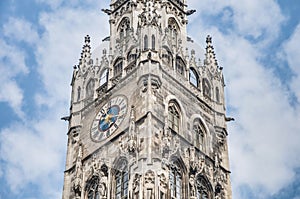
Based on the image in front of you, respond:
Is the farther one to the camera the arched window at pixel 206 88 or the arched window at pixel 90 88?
the arched window at pixel 206 88

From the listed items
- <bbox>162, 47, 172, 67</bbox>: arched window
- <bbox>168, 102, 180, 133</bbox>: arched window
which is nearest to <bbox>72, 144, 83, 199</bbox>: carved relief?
<bbox>168, 102, 180, 133</bbox>: arched window

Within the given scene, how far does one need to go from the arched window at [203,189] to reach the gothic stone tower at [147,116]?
0.16 ft

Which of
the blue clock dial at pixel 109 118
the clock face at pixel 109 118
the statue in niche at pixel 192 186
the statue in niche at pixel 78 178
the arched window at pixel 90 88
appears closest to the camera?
the statue in niche at pixel 192 186

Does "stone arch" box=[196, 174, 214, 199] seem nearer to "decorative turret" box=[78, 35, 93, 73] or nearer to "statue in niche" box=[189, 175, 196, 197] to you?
"statue in niche" box=[189, 175, 196, 197]

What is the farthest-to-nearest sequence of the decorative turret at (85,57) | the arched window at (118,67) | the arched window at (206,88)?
the decorative turret at (85,57), the arched window at (206,88), the arched window at (118,67)

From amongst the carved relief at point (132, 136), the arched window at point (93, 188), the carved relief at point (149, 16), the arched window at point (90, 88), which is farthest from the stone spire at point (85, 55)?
the arched window at point (93, 188)

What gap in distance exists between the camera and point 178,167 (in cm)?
3878

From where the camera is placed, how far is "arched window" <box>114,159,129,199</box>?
3769cm

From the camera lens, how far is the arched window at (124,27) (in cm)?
4673

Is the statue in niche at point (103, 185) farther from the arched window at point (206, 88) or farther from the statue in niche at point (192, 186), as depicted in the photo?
the arched window at point (206, 88)

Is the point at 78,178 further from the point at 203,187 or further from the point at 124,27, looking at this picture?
the point at 124,27

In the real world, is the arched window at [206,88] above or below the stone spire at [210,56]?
below

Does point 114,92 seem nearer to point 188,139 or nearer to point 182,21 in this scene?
point 188,139

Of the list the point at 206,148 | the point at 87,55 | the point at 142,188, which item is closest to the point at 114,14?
the point at 87,55
